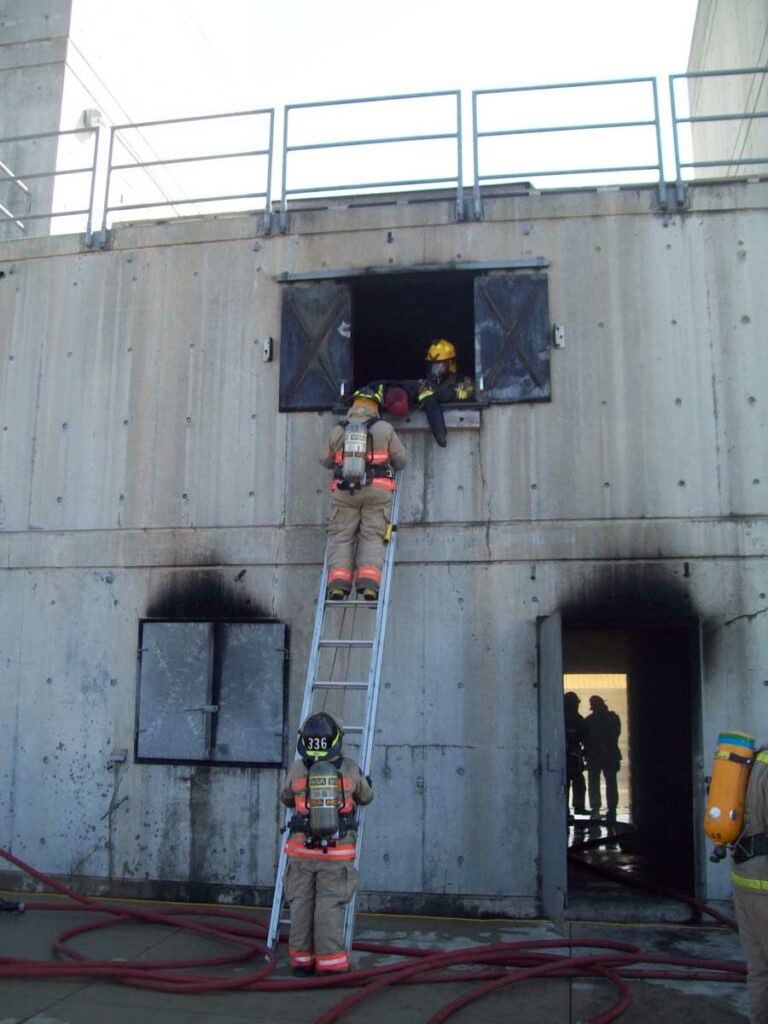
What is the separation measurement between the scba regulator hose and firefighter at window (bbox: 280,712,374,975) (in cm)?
20

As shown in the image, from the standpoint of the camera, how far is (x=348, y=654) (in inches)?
304

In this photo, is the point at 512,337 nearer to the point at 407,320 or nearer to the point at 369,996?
the point at 407,320

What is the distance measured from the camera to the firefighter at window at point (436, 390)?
25.7 feet

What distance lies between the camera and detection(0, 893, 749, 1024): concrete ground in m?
5.09

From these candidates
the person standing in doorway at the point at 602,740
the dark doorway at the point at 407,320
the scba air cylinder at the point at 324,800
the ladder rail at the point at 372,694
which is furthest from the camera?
the person standing in doorway at the point at 602,740

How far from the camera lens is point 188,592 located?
816 cm

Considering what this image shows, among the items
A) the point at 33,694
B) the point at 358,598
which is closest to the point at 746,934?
the point at 358,598

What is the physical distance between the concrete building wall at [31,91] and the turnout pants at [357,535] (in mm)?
7026

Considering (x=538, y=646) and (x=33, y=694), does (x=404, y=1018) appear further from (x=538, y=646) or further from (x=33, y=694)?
(x=33, y=694)

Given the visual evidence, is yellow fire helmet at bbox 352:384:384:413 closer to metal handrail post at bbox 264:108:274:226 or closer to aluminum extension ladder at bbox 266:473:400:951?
aluminum extension ladder at bbox 266:473:400:951

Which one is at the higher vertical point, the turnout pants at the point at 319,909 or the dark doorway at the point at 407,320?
the dark doorway at the point at 407,320

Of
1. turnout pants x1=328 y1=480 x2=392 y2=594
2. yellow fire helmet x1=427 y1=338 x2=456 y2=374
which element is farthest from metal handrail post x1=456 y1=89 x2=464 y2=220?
turnout pants x1=328 y1=480 x2=392 y2=594

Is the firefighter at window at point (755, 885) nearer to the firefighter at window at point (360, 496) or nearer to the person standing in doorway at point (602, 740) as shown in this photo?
the firefighter at window at point (360, 496)

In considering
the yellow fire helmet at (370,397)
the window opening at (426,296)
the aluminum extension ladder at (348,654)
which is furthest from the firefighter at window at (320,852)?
the window opening at (426,296)
